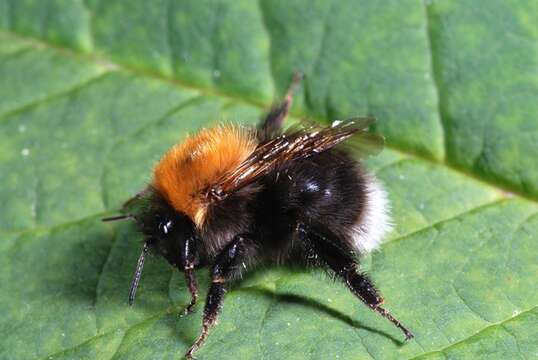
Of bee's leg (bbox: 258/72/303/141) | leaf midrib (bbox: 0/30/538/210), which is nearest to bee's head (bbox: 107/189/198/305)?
bee's leg (bbox: 258/72/303/141)

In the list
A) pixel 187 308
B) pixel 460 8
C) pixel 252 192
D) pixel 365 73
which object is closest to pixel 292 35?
pixel 365 73

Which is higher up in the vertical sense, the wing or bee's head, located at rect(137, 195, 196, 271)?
the wing

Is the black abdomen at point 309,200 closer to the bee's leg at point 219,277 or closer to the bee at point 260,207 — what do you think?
the bee at point 260,207

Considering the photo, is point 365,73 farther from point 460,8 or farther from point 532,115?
point 532,115

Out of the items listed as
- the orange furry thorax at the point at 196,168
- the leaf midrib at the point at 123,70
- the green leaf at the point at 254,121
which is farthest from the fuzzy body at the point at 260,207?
the leaf midrib at the point at 123,70

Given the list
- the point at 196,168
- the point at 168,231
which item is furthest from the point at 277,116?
the point at 168,231

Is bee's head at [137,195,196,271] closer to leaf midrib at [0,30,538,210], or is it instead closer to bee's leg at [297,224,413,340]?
bee's leg at [297,224,413,340]

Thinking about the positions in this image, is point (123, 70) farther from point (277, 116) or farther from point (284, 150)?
point (284, 150)
